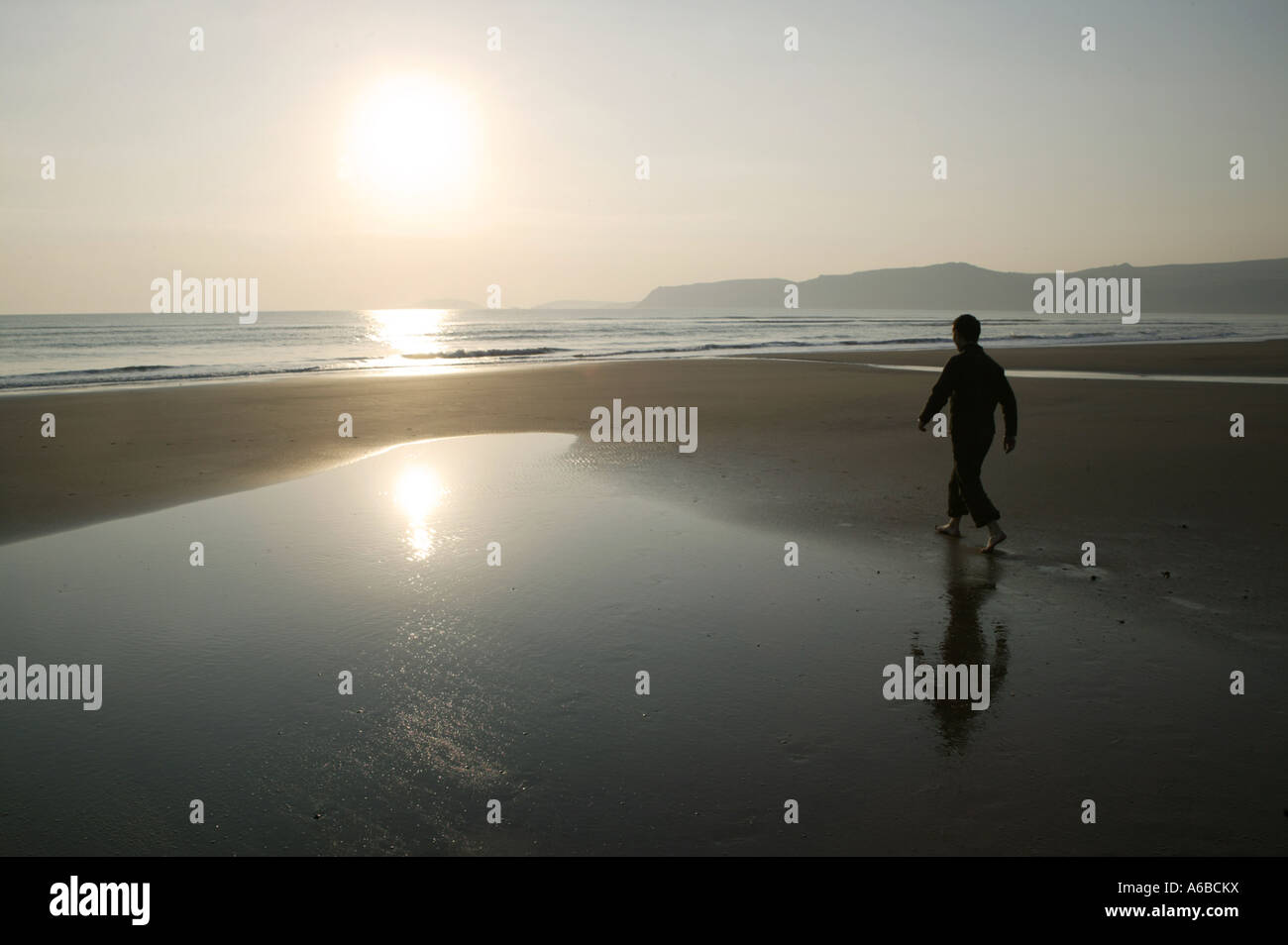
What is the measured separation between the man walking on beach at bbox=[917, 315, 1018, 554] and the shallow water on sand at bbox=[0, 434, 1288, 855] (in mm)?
501

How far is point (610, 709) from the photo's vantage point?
4.19 meters

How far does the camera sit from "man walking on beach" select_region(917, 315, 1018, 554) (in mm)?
7414

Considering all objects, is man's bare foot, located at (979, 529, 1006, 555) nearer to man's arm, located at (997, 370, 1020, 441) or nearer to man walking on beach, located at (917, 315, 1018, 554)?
man walking on beach, located at (917, 315, 1018, 554)

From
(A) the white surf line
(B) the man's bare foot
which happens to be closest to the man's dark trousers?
(B) the man's bare foot

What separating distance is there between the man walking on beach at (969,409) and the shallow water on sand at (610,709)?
0.50 meters

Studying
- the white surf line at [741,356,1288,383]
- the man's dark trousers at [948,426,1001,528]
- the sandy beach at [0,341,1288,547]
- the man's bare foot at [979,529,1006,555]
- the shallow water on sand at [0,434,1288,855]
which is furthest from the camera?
the white surf line at [741,356,1288,383]

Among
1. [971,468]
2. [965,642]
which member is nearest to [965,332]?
[971,468]

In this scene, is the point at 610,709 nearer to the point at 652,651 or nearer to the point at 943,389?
the point at 652,651

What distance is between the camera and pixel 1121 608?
5621mm

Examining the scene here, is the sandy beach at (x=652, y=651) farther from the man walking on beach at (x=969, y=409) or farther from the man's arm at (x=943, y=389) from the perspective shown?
the man's arm at (x=943, y=389)

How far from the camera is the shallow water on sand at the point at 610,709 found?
3191 millimetres

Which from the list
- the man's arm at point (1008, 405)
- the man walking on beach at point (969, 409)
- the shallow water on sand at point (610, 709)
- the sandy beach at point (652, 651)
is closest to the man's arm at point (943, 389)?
the man walking on beach at point (969, 409)
